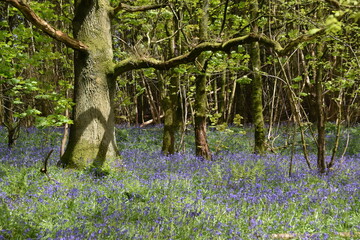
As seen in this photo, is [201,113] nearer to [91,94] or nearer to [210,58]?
[210,58]

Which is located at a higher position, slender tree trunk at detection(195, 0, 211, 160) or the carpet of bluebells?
slender tree trunk at detection(195, 0, 211, 160)

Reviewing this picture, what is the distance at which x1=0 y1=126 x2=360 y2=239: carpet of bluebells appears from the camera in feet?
14.4

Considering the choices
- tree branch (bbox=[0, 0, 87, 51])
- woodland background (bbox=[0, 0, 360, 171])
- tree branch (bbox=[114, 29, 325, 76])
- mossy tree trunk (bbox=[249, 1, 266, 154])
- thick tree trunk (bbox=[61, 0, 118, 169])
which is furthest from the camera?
mossy tree trunk (bbox=[249, 1, 266, 154])

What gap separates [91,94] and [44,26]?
1.72 metres

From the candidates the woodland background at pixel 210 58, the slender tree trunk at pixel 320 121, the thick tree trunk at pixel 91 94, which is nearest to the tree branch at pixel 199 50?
the woodland background at pixel 210 58

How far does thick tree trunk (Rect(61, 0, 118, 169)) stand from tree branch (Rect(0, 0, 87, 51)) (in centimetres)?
34

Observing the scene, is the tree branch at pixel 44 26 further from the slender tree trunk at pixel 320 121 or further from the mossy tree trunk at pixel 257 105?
the mossy tree trunk at pixel 257 105

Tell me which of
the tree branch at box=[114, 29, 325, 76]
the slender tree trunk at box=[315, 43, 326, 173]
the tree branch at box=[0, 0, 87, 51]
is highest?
the tree branch at box=[0, 0, 87, 51]

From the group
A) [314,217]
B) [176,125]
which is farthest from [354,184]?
[176,125]

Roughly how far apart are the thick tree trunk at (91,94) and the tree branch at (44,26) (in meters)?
0.34

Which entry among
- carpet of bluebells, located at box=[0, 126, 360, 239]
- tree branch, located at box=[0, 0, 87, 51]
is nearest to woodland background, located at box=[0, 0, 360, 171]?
tree branch, located at box=[0, 0, 87, 51]

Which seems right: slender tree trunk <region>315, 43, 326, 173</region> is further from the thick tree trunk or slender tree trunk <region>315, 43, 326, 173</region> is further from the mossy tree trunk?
the thick tree trunk

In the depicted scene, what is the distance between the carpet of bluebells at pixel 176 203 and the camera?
4.39 meters

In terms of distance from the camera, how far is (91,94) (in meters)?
7.73
